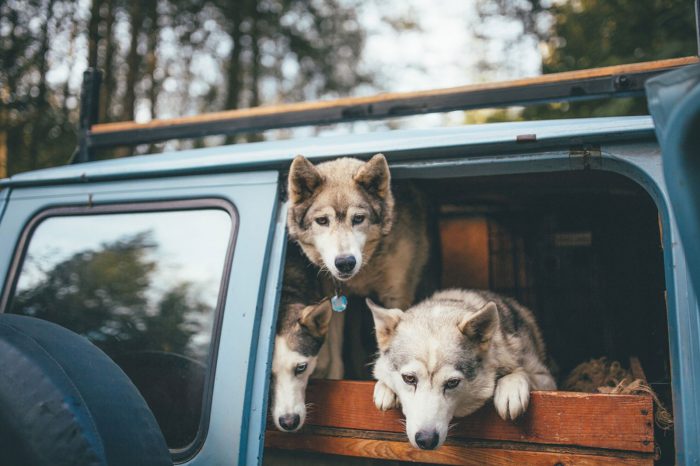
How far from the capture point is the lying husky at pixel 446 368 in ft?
7.25

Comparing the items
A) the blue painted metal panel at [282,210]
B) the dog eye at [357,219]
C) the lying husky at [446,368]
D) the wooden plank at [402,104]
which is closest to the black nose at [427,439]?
the lying husky at [446,368]

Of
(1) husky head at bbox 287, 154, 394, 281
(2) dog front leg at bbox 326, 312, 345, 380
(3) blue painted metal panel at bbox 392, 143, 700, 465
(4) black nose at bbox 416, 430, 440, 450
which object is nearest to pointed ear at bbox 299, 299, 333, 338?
(1) husky head at bbox 287, 154, 394, 281

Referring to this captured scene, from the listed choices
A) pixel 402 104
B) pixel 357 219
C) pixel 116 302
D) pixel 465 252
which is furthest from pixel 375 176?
pixel 465 252

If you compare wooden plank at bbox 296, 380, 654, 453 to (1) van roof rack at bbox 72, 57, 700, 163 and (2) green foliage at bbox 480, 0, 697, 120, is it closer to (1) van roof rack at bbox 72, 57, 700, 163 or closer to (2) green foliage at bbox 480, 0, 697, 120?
(1) van roof rack at bbox 72, 57, 700, 163

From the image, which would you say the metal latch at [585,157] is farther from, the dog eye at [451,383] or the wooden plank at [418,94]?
the dog eye at [451,383]

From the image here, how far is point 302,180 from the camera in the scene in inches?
113

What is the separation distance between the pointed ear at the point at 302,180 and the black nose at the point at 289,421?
104 cm

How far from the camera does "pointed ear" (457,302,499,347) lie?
240 cm

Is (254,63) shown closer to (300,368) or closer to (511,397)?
(300,368)

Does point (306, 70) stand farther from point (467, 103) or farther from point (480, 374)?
point (480, 374)

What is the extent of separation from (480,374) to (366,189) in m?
1.21

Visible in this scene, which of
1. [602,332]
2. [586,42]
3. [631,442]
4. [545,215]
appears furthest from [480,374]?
[586,42]

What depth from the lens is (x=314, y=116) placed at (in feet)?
11.3

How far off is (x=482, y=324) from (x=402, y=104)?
4.85ft
